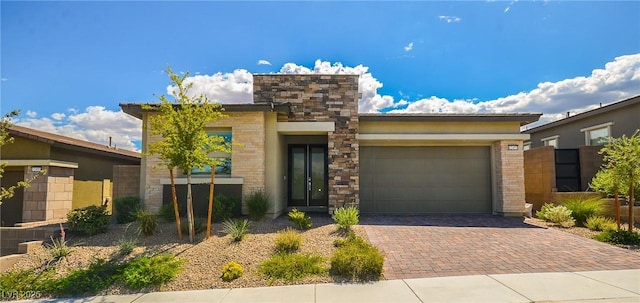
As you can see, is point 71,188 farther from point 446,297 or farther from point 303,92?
point 446,297

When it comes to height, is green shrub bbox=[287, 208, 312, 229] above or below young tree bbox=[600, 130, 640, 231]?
below

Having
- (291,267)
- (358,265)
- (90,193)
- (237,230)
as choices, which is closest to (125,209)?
(237,230)

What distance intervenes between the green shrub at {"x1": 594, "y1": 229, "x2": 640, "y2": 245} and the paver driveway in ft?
1.25

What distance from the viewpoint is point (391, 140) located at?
1233 centimetres

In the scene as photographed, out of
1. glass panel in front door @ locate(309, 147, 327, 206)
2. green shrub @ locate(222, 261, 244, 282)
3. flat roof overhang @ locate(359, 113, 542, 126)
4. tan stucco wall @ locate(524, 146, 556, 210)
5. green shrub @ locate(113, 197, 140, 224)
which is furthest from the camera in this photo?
tan stucco wall @ locate(524, 146, 556, 210)

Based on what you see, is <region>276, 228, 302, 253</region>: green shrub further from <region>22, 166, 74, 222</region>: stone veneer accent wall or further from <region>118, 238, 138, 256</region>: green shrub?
<region>22, 166, 74, 222</region>: stone veneer accent wall

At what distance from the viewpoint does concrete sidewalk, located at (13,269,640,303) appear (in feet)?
17.1

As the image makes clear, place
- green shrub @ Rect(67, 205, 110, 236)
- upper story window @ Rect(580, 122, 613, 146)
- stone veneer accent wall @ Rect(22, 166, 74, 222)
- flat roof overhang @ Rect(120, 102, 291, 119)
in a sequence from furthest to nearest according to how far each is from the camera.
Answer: upper story window @ Rect(580, 122, 613, 146) → stone veneer accent wall @ Rect(22, 166, 74, 222) → flat roof overhang @ Rect(120, 102, 291, 119) → green shrub @ Rect(67, 205, 110, 236)

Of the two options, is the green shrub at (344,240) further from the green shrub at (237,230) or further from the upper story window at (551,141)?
the upper story window at (551,141)

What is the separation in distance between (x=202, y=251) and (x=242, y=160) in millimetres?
3742

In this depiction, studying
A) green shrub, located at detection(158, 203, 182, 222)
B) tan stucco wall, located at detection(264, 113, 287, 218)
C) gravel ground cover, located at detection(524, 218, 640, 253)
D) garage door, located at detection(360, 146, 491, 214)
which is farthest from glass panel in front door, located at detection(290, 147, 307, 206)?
gravel ground cover, located at detection(524, 218, 640, 253)

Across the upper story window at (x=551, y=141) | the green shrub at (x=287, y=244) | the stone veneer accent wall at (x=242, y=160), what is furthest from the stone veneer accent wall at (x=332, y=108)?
the upper story window at (x=551, y=141)

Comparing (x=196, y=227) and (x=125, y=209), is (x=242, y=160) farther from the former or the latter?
(x=125, y=209)

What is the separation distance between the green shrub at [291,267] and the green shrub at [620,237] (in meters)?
7.39
